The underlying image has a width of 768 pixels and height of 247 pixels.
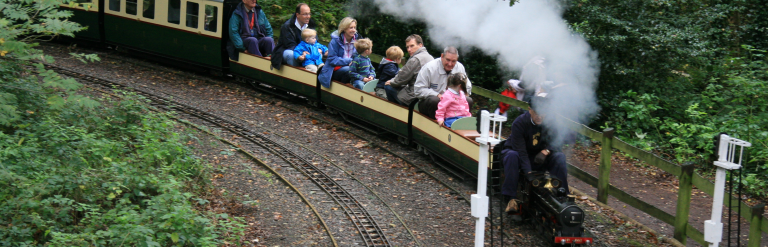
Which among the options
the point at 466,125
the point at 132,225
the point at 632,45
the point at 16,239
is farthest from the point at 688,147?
the point at 16,239

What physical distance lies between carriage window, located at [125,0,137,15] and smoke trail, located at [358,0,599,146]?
23.1 ft

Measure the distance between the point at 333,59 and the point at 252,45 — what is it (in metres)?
→ 2.69

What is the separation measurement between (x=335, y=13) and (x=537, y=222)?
10.5 metres

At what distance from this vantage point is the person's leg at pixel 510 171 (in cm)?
723

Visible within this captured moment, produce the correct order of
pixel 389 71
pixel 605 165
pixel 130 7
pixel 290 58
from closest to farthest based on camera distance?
1. pixel 605 165
2. pixel 389 71
3. pixel 290 58
4. pixel 130 7

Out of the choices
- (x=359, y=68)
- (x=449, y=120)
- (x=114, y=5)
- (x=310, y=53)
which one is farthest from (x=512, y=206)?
(x=114, y=5)

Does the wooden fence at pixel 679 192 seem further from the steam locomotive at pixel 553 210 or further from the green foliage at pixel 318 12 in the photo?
the green foliage at pixel 318 12

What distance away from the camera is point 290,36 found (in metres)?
12.3

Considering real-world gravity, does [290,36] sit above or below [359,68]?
above

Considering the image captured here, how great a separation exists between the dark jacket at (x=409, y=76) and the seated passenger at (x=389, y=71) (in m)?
0.28

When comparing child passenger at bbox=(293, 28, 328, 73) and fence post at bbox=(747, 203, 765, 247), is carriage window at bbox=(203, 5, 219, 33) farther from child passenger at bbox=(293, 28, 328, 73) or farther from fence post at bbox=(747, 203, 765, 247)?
fence post at bbox=(747, 203, 765, 247)

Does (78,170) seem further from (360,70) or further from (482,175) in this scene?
(360,70)

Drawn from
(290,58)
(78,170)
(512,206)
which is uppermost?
(290,58)

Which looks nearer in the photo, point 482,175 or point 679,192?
point 482,175
